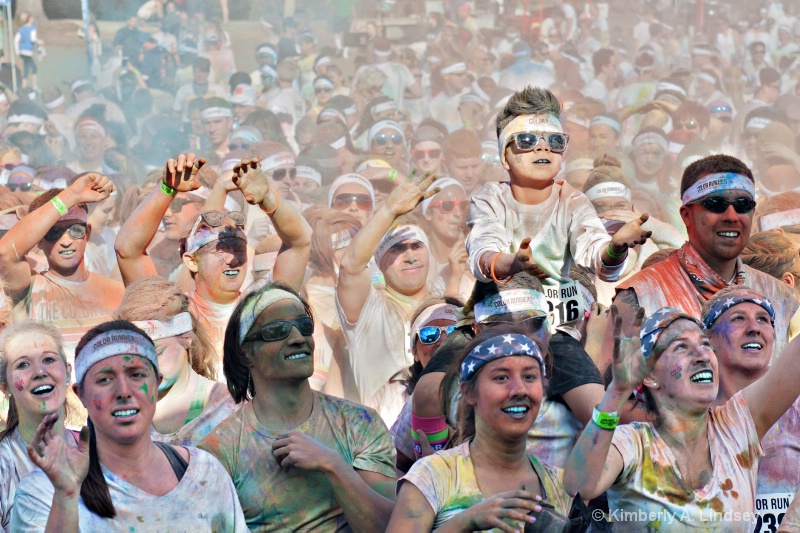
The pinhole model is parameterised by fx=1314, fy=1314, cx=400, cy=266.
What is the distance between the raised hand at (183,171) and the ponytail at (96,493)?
6.31 feet

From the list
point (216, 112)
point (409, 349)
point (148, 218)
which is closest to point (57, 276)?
point (148, 218)

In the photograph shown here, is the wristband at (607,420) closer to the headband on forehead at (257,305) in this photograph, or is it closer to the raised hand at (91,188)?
the headband on forehead at (257,305)

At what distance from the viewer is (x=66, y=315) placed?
668cm

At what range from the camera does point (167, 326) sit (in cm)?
571

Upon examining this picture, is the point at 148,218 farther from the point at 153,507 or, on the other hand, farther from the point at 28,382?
the point at 153,507

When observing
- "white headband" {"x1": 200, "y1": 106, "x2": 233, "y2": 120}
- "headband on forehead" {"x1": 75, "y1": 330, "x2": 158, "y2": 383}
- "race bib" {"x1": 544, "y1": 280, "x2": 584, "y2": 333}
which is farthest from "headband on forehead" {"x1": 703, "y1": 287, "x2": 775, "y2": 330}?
"white headband" {"x1": 200, "y1": 106, "x2": 233, "y2": 120}

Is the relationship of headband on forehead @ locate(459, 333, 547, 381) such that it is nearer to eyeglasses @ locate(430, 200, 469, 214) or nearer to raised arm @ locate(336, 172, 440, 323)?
raised arm @ locate(336, 172, 440, 323)

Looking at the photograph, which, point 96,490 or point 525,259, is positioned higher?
A: point 525,259

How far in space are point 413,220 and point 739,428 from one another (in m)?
3.29

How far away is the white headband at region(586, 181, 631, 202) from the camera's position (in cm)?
801

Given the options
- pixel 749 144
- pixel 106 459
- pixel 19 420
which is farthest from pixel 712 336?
pixel 749 144

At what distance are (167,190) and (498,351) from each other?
7.24ft

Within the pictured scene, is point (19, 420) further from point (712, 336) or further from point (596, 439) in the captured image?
point (712, 336)

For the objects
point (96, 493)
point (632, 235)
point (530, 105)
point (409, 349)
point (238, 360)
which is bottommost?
point (409, 349)
